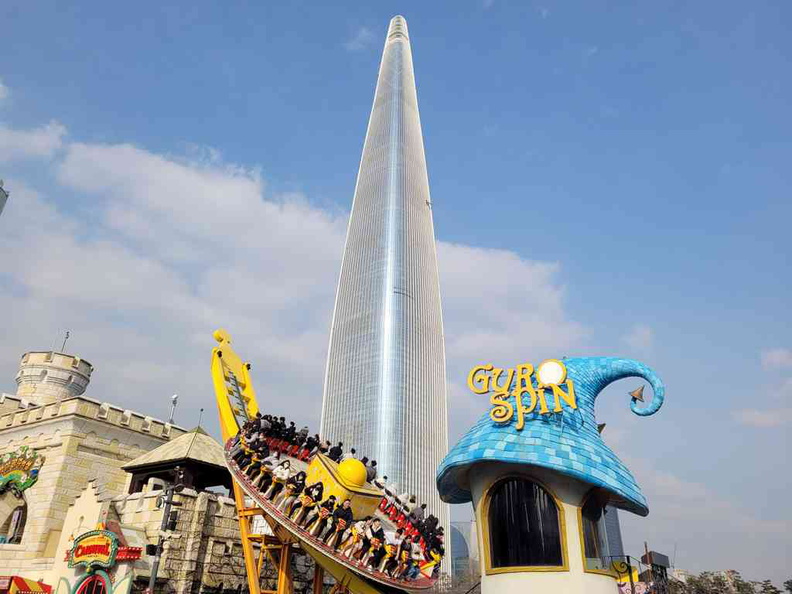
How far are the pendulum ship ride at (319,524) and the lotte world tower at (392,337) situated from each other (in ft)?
295

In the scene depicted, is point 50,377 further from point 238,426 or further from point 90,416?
point 238,426

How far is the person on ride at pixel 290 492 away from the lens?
21.9m

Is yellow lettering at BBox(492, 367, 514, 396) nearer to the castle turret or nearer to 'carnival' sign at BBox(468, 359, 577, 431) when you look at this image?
'carnival' sign at BBox(468, 359, 577, 431)

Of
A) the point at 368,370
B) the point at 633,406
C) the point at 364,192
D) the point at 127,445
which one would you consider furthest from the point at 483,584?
the point at 364,192

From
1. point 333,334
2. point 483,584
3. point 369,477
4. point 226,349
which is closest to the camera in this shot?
point 483,584

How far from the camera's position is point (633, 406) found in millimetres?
26094

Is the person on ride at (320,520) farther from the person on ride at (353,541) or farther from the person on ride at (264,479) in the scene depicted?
the person on ride at (264,479)

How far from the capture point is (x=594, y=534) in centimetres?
2320

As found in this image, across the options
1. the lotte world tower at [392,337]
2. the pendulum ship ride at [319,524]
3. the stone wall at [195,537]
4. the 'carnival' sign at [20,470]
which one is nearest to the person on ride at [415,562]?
the pendulum ship ride at [319,524]

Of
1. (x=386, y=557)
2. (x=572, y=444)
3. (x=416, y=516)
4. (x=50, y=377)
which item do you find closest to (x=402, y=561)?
(x=386, y=557)

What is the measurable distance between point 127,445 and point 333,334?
9290 cm

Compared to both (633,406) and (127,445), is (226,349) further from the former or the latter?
(633,406)

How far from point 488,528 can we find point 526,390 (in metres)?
5.69

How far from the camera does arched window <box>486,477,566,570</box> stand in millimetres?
21953
